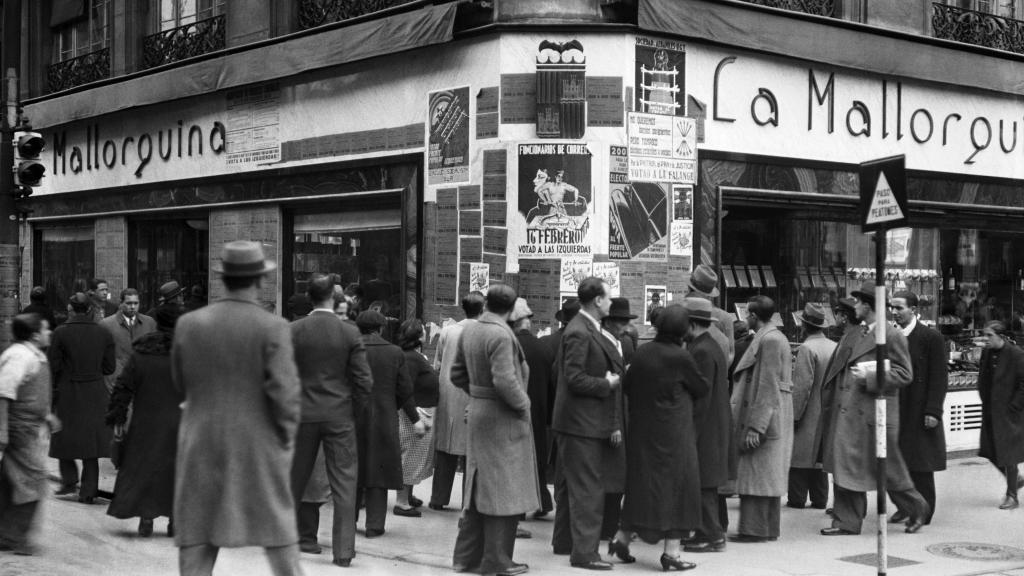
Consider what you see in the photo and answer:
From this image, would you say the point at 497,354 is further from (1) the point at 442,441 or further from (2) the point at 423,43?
(2) the point at 423,43

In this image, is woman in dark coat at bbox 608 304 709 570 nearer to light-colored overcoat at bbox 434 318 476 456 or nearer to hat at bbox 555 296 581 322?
hat at bbox 555 296 581 322

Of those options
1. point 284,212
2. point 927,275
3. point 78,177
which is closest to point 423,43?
point 284,212

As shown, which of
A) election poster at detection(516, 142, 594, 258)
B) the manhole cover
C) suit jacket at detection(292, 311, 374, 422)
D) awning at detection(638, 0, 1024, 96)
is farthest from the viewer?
awning at detection(638, 0, 1024, 96)

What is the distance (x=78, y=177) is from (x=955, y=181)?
15115 mm

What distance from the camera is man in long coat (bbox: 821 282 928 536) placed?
10.2m

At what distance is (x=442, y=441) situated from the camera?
37.0 ft

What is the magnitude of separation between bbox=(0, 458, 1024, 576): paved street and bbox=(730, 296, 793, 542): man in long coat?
24 cm

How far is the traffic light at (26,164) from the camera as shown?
14758mm

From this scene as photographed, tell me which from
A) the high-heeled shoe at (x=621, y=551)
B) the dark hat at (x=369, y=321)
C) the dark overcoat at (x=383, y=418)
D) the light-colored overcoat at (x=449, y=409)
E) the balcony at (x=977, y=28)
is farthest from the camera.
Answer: the balcony at (x=977, y=28)

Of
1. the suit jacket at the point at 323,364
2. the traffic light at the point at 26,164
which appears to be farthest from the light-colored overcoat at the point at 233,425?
the traffic light at the point at 26,164

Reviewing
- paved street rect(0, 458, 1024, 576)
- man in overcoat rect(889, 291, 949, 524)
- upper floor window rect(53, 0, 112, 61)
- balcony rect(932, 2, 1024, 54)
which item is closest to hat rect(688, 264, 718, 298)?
man in overcoat rect(889, 291, 949, 524)

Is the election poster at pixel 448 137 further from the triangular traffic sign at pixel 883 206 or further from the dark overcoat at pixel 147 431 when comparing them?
the triangular traffic sign at pixel 883 206

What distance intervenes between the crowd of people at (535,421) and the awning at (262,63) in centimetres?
468

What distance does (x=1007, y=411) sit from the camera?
39.5ft
